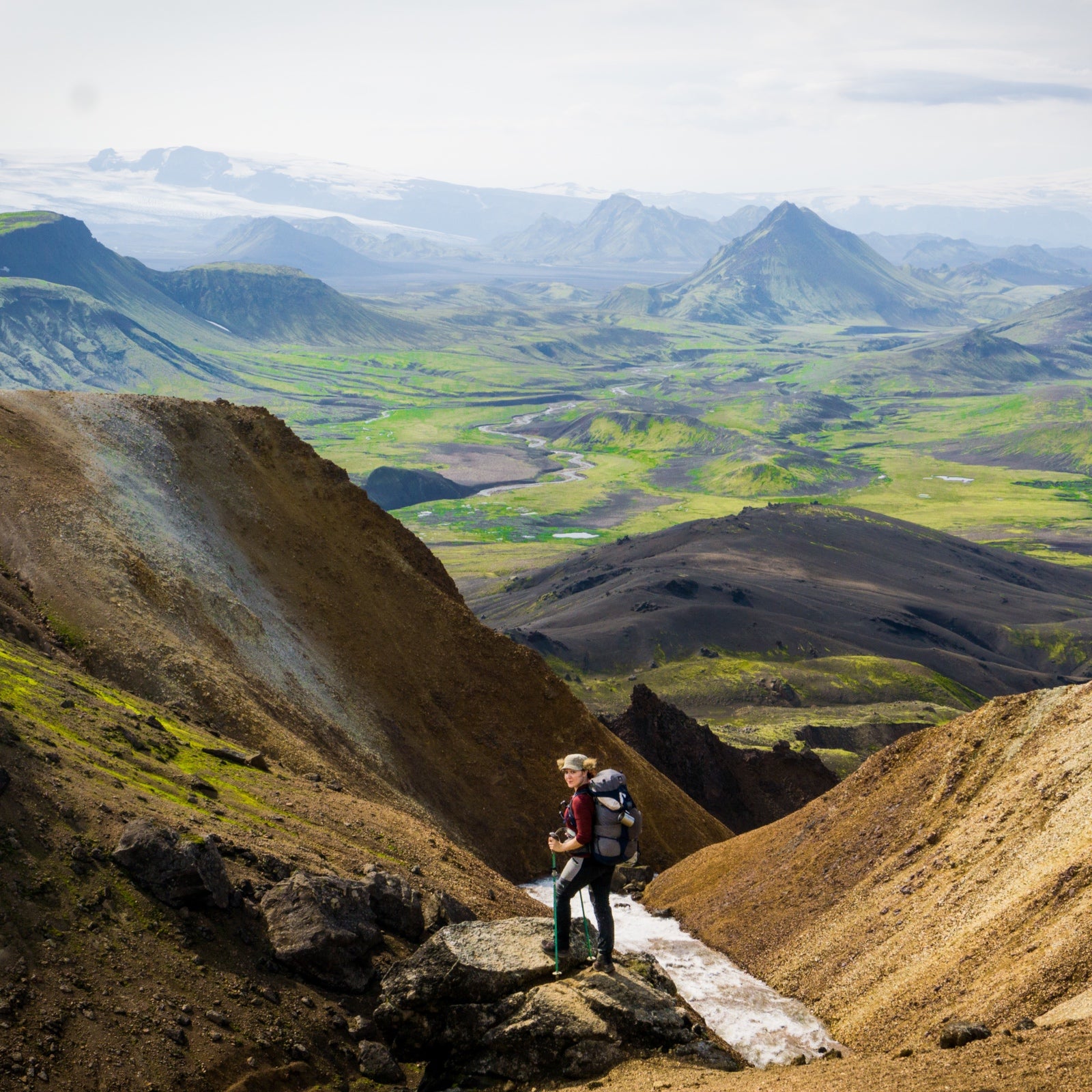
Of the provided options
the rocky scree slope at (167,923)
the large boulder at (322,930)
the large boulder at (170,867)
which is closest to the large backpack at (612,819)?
the rocky scree slope at (167,923)

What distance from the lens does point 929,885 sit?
27.9 meters

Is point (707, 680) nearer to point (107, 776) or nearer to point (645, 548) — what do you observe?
point (645, 548)

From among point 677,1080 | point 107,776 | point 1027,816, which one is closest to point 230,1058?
point 677,1080

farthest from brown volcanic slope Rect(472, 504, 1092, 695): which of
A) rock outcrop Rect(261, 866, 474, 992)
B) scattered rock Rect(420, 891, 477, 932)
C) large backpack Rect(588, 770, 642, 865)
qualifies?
large backpack Rect(588, 770, 642, 865)

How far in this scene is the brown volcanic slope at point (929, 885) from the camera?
20922mm

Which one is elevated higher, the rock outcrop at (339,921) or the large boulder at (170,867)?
the large boulder at (170,867)

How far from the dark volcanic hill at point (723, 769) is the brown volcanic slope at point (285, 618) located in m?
13.3

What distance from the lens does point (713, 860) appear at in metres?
39.4

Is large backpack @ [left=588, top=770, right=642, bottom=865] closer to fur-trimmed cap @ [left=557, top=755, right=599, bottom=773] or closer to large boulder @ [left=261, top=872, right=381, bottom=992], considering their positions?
fur-trimmed cap @ [left=557, top=755, right=599, bottom=773]

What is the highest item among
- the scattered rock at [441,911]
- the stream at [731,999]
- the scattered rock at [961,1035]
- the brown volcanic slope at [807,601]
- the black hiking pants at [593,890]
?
the black hiking pants at [593,890]

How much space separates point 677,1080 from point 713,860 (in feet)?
78.9

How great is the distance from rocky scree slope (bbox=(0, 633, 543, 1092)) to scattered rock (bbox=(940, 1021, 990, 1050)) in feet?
30.8

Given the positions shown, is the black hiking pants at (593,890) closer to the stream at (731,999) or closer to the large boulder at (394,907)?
the large boulder at (394,907)

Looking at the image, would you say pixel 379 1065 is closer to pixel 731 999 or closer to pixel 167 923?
pixel 167 923
